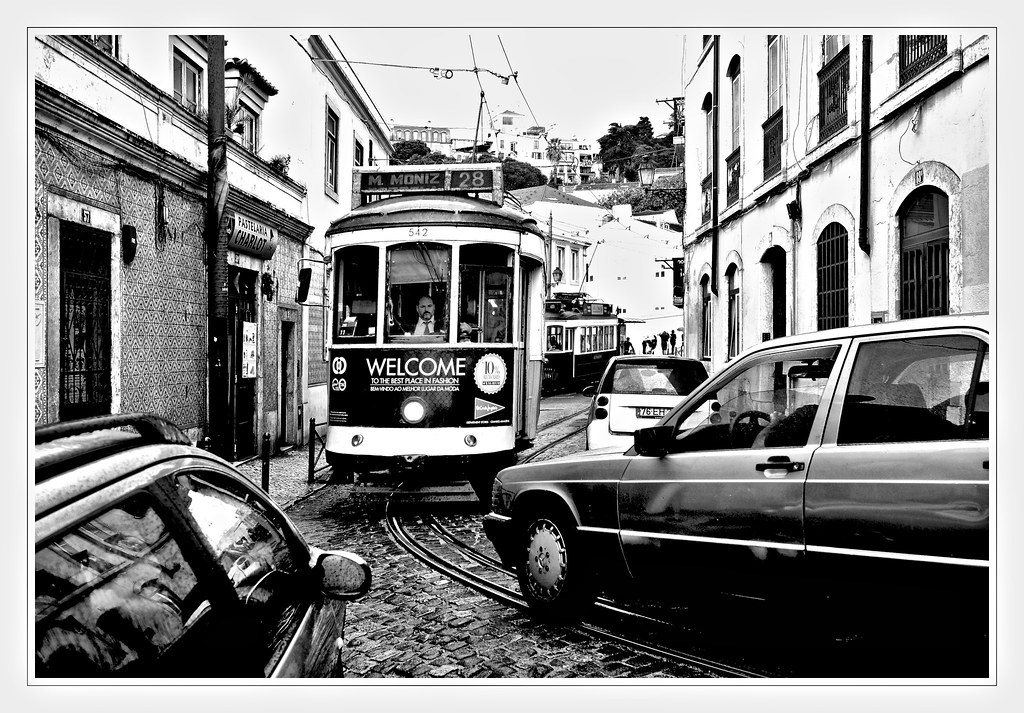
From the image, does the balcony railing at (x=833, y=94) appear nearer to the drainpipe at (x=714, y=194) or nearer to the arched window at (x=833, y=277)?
the arched window at (x=833, y=277)

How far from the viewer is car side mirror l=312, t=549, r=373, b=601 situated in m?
3.19

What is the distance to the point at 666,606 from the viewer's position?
5.62 meters

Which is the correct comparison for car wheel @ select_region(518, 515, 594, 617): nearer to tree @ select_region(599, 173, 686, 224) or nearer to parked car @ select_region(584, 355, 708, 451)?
parked car @ select_region(584, 355, 708, 451)

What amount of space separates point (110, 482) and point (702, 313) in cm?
1680

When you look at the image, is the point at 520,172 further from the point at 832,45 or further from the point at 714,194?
the point at 832,45

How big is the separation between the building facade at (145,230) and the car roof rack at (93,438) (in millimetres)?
2338

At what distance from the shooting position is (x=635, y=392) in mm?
10500

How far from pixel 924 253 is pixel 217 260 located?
7253 millimetres

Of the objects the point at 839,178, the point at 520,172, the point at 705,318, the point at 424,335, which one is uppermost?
the point at 520,172

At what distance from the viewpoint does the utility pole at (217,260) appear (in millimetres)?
9375

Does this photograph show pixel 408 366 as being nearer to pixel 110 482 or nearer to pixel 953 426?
pixel 953 426

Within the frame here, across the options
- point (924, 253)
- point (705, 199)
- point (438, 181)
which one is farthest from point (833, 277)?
point (705, 199)

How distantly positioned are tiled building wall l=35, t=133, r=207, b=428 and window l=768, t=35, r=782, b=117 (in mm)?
7427

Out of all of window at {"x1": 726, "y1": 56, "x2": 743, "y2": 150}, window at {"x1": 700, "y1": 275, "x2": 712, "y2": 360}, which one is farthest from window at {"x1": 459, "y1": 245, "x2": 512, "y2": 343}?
window at {"x1": 700, "y1": 275, "x2": 712, "y2": 360}
